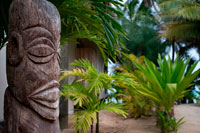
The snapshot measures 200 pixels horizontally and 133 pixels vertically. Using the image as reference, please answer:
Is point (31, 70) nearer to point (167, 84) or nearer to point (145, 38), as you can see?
point (167, 84)

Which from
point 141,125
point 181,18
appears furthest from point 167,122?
point 181,18

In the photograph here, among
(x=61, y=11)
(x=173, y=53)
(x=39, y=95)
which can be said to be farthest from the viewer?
(x=173, y=53)

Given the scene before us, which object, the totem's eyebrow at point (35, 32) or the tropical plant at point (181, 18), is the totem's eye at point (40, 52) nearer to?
the totem's eyebrow at point (35, 32)

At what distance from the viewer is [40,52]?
159 centimetres

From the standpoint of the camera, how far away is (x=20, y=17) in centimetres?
162

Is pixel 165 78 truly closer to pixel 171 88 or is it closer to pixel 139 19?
pixel 171 88

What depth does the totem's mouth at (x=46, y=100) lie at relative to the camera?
61.6 inches

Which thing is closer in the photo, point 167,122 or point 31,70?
point 31,70

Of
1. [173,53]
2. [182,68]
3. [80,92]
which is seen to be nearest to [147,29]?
[173,53]

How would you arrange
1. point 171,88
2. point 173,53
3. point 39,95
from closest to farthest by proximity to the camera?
point 39,95, point 171,88, point 173,53

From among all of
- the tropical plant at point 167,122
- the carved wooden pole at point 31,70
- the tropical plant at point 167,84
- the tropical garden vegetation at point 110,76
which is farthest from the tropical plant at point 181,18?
the carved wooden pole at point 31,70

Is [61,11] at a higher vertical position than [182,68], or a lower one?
higher

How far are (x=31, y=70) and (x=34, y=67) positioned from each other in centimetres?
3

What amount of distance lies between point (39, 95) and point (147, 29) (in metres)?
13.4
